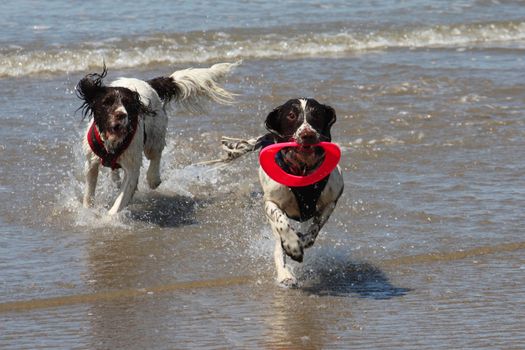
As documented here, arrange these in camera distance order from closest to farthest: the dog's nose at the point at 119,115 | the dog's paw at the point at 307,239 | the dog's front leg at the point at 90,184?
the dog's paw at the point at 307,239, the dog's nose at the point at 119,115, the dog's front leg at the point at 90,184

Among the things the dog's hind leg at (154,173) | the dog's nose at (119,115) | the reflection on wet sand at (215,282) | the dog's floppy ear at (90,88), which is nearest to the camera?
the reflection on wet sand at (215,282)

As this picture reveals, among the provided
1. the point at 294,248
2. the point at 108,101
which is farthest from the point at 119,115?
the point at 294,248

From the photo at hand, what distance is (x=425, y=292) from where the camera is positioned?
611 centimetres

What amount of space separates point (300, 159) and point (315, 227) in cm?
49

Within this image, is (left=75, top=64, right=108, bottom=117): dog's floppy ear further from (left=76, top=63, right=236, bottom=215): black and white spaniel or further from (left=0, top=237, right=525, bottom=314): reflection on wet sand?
(left=0, top=237, right=525, bottom=314): reflection on wet sand

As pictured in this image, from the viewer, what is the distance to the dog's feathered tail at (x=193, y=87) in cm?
884

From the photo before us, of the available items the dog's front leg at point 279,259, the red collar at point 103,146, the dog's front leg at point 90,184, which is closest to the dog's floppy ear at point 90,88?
the red collar at point 103,146

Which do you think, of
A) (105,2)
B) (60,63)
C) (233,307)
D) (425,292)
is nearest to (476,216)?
(425,292)

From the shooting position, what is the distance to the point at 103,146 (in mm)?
7668

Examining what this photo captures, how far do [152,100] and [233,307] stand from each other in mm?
2810

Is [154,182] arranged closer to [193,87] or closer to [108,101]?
[193,87]

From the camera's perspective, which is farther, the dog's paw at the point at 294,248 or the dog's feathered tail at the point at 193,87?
the dog's feathered tail at the point at 193,87

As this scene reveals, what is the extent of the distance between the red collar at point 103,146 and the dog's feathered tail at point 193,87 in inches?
42.8

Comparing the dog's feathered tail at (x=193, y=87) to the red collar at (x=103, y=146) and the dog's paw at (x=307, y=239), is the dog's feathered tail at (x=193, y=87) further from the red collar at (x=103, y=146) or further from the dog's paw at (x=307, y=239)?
the dog's paw at (x=307, y=239)
